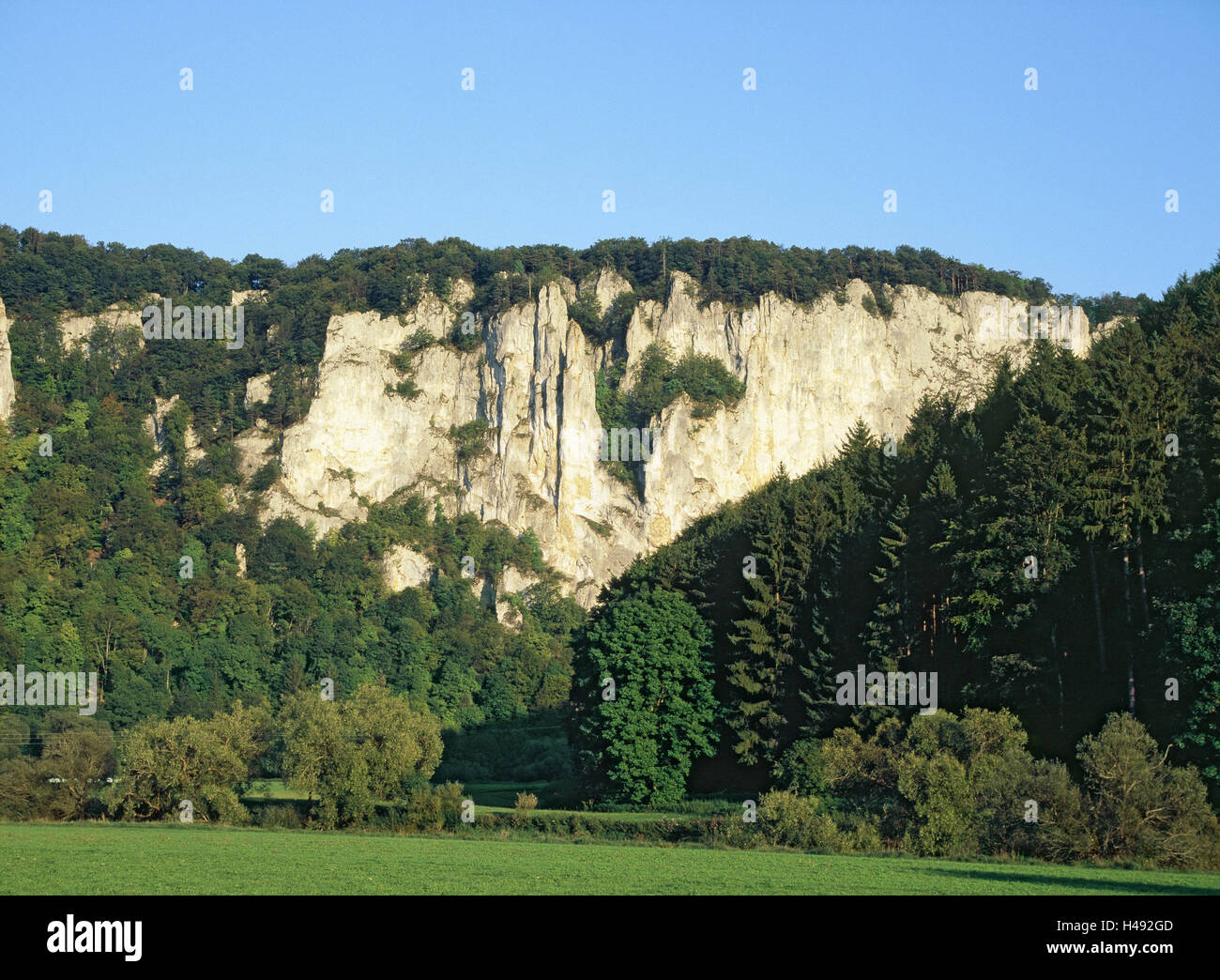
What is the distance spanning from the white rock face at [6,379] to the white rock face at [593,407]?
3042 centimetres

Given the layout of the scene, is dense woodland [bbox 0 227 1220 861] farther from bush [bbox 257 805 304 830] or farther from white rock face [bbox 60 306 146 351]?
white rock face [bbox 60 306 146 351]

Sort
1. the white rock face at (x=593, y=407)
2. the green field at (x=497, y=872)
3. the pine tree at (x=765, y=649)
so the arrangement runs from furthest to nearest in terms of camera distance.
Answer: the white rock face at (x=593, y=407)
the pine tree at (x=765, y=649)
the green field at (x=497, y=872)

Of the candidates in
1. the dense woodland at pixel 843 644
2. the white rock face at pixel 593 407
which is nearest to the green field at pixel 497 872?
the dense woodland at pixel 843 644

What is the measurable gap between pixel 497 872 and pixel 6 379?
13711cm

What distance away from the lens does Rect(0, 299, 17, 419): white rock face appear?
15112cm

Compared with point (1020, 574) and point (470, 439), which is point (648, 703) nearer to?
point (1020, 574)

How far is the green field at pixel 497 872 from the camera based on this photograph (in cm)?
2769

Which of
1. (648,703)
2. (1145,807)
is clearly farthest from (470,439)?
(1145,807)

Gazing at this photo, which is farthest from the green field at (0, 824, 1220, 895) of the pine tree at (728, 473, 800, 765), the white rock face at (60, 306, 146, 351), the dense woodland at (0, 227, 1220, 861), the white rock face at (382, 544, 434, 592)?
the white rock face at (60, 306, 146, 351)

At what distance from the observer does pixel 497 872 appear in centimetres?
3177

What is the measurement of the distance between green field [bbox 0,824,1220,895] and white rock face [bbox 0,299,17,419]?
12070 centimetres

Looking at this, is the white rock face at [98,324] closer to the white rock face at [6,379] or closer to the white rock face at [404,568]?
the white rock face at [6,379]

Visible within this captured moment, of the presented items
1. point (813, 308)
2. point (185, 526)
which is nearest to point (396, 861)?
point (185, 526)
